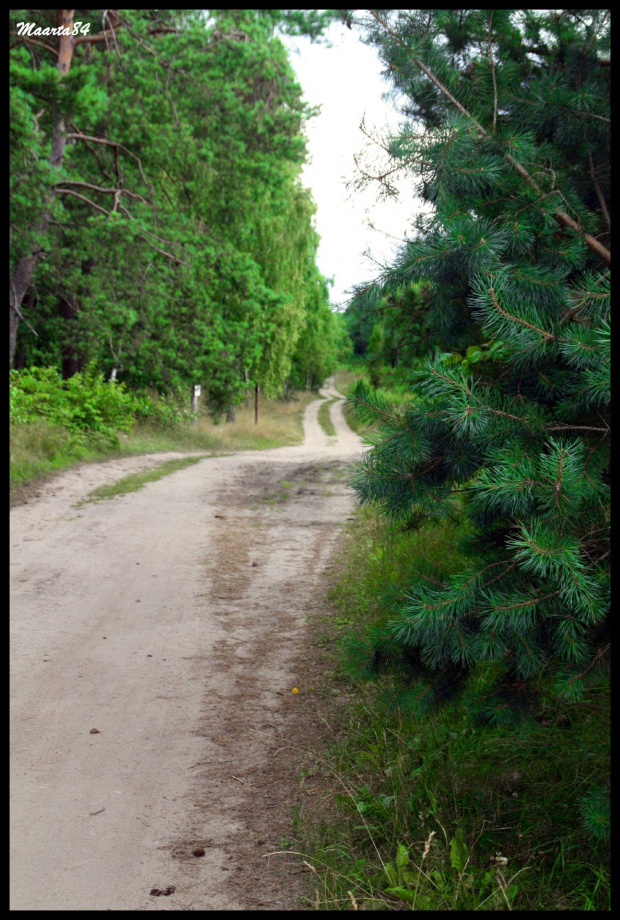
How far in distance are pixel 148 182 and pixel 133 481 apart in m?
9.15

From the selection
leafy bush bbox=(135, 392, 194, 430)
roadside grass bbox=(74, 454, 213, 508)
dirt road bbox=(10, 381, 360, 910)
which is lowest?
dirt road bbox=(10, 381, 360, 910)

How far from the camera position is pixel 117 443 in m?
16.1

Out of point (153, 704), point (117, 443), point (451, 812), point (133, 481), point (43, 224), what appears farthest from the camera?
point (117, 443)

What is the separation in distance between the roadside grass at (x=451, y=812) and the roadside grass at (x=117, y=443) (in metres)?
8.36

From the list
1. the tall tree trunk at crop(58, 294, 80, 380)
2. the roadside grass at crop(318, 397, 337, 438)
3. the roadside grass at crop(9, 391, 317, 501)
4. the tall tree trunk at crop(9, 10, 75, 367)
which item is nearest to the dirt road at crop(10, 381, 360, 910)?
the roadside grass at crop(9, 391, 317, 501)

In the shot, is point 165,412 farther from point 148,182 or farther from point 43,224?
point 43,224

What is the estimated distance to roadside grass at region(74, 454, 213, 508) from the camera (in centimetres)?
1120

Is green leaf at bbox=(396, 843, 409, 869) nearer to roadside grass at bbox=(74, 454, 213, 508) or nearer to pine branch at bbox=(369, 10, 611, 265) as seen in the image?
pine branch at bbox=(369, 10, 611, 265)

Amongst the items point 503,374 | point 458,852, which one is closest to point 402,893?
point 458,852

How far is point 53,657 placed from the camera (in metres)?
5.05

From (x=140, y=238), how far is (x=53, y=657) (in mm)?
14161

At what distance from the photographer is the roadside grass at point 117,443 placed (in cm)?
1226

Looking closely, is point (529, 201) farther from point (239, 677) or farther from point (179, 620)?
point (179, 620)

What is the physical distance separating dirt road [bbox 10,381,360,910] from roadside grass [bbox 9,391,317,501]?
3023 mm
